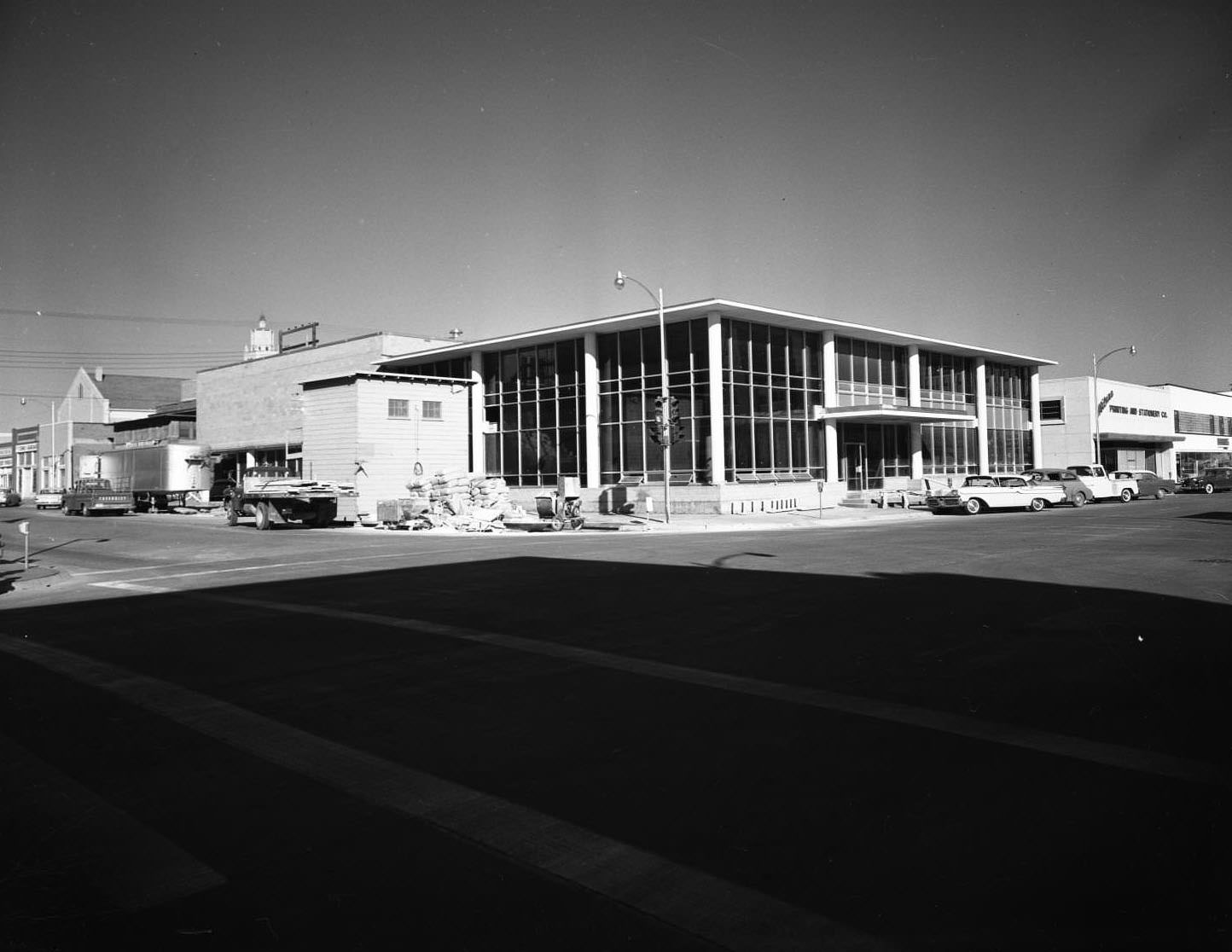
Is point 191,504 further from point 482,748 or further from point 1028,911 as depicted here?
point 1028,911

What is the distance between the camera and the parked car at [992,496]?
3525 cm

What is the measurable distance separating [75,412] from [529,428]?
199ft

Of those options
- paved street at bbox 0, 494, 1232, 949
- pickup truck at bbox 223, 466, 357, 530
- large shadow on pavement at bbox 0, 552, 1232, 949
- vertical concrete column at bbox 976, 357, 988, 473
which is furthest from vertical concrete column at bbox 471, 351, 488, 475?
paved street at bbox 0, 494, 1232, 949

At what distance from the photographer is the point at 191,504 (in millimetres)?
51344

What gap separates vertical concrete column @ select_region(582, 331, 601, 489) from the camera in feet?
139

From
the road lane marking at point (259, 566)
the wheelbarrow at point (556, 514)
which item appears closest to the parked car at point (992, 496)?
the wheelbarrow at point (556, 514)

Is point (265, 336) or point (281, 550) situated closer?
point (281, 550)

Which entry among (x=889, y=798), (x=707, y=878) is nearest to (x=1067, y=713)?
(x=889, y=798)

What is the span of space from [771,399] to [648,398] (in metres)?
5.83

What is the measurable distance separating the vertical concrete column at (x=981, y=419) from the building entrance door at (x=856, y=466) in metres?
12.6

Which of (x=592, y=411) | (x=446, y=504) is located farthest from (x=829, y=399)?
(x=446, y=504)

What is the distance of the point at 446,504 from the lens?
3334 cm

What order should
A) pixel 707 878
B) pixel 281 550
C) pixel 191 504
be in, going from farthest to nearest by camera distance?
pixel 191 504
pixel 281 550
pixel 707 878

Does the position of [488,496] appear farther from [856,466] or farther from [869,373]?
[869,373]
